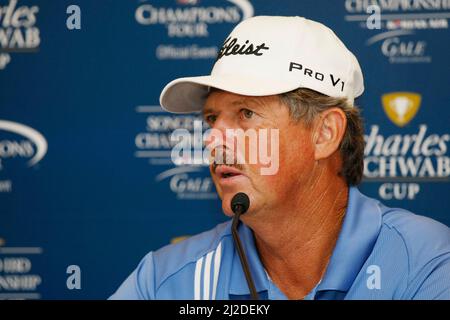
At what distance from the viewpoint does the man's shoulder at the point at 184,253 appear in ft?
4.50

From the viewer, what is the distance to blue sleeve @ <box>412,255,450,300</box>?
1210 mm

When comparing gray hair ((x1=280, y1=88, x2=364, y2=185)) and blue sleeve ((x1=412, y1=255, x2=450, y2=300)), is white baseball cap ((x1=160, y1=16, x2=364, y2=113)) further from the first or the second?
blue sleeve ((x1=412, y1=255, x2=450, y2=300))

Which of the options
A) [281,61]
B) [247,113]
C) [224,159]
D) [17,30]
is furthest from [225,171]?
[17,30]

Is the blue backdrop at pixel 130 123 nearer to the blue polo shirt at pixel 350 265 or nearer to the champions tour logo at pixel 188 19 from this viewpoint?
the champions tour logo at pixel 188 19

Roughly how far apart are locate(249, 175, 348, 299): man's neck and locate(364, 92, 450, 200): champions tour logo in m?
0.40

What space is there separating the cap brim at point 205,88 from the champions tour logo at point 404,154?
21.3 inches

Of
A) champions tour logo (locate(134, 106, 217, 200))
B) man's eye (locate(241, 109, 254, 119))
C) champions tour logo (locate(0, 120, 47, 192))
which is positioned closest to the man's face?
man's eye (locate(241, 109, 254, 119))

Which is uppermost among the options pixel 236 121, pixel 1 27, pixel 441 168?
pixel 1 27
